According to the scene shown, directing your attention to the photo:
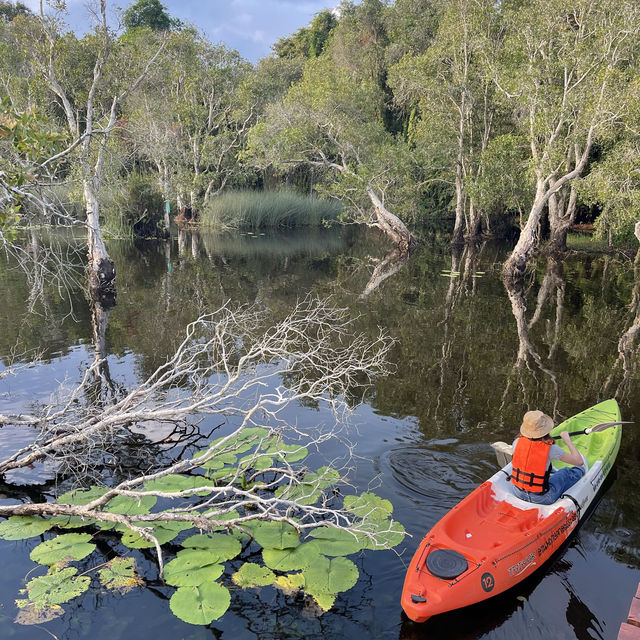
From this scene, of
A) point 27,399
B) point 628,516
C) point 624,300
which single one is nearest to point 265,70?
point 624,300

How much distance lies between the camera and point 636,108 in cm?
1481

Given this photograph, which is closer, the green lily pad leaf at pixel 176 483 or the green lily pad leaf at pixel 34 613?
the green lily pad leaf at pixel 34 613

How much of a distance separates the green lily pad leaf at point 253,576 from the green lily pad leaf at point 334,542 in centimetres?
48

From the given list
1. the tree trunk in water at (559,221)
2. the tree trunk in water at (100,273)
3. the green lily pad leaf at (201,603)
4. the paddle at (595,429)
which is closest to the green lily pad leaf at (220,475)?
the green lily pad leaf at (201,603)

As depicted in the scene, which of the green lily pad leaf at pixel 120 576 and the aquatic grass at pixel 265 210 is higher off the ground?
the aquatic grass at pixel 265 210

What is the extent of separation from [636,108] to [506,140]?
6.81 m

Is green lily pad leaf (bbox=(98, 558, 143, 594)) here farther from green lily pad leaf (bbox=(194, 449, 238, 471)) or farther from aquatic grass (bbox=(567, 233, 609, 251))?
aquatic grass (bbox=(567, 233, 609, 251))

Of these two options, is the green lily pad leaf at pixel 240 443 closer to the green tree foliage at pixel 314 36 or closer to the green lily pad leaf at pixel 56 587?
the green lily pad leaf at pixel 56 587

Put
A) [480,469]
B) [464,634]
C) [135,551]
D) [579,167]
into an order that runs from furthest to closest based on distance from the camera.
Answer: [579,167] → [480,469] → [135,551] → [464,634]

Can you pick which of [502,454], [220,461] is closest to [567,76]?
[502,454]

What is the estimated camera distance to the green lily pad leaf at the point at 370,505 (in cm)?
501

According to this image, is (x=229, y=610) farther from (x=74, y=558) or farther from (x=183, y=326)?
(x=183, y=326)

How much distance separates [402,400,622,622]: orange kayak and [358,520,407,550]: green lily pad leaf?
0.39 m

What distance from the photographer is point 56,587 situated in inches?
161
